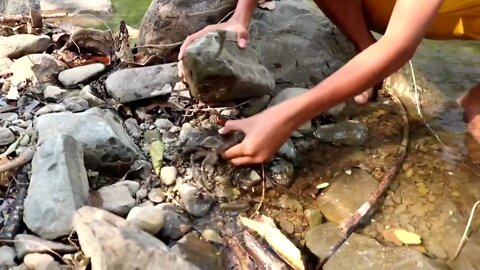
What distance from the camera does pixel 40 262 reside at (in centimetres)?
160

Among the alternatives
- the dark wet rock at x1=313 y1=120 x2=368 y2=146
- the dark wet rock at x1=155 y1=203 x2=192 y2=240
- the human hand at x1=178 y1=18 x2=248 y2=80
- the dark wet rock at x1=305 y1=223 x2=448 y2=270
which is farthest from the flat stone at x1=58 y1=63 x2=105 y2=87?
the dark wet rock at x1=305 y1=223 x2=448 y2=270

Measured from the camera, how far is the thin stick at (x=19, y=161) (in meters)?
1.87

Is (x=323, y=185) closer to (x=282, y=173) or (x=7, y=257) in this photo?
(x=282, y=173)

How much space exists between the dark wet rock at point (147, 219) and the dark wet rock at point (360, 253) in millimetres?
446

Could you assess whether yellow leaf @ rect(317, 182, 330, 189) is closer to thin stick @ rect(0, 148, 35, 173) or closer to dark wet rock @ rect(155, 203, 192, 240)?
dark wet rock @ rect(155, 203, 192, 240)

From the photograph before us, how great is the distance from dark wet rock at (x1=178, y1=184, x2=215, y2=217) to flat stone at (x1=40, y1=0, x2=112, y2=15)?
72.2 inches

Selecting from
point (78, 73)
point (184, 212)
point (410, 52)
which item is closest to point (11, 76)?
point (78, 73)

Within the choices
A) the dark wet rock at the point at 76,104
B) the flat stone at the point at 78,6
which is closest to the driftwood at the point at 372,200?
the dark wet rock at the point at 76,104

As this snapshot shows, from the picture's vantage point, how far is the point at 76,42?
2.76 metres

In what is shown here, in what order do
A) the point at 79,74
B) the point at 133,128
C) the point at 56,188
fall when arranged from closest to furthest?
the point at 56,188 → the point at 133,128 → the point at 79,74

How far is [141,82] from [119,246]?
97 centimetres

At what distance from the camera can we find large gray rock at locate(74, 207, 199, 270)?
1.50 meters

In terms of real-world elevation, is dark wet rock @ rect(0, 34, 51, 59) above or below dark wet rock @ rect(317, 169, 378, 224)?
above

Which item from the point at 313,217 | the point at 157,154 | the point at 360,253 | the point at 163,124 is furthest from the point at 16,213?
the point at 360,253
